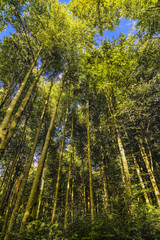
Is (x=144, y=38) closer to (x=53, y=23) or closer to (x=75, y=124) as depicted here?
(x=53, y=23)

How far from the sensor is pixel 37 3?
6.21m

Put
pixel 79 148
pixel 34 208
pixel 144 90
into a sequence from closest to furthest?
pixel 34 208 < pixel 144 90 < pixel 79 148

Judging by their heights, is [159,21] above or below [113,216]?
above

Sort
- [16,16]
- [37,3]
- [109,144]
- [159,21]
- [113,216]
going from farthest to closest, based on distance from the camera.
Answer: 1. [109,144]
2. [159,21]
3. [37,3]
4. [16,16]
5. [113,216]

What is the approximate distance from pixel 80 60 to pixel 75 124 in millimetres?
7070

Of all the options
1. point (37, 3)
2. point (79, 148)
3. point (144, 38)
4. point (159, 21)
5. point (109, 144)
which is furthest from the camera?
point (79, 148)

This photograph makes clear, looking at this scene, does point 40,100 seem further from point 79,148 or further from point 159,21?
point 159,21

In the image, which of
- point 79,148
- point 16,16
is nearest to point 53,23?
point 16,16

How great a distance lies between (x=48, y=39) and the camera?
6883 millimetres

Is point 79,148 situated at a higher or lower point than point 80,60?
lower

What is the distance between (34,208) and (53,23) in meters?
9.85

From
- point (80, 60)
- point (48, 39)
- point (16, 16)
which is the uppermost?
point (80, 60)

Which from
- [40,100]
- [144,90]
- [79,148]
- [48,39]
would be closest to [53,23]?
[48,39]

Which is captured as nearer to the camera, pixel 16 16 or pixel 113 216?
pixel 113 216
